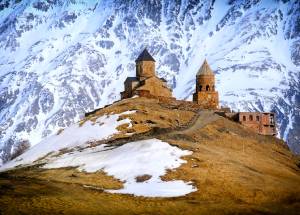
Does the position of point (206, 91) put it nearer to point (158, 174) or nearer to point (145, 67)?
point (145, 67)

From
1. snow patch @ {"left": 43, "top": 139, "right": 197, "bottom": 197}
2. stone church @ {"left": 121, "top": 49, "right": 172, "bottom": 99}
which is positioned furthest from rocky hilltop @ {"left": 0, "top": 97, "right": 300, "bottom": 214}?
stone church @ {"left": 121, "top": 49, "right": 172, "bottom": 99}

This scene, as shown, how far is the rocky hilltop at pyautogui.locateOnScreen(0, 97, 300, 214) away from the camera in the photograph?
4616 centimetres

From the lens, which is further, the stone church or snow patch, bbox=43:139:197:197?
the stone church

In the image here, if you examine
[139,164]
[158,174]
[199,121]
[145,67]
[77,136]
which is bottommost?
[158,174]

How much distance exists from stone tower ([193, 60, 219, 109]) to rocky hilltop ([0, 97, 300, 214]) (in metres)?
27.9

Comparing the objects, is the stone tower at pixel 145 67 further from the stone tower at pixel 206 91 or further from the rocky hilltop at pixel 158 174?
the rocky hilltop at pixel 158 174

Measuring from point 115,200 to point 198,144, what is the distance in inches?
944

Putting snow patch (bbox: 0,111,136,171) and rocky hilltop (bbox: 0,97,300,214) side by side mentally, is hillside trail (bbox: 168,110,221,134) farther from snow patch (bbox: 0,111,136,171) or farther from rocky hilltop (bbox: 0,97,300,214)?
snow patch (bbox: 0,111,136,171)

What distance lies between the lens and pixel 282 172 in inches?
2544

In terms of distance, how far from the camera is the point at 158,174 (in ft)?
185

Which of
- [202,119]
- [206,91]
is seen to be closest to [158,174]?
[202,119]

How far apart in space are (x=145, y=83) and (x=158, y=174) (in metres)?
62.2

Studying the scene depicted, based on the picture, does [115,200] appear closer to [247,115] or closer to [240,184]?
[240,184]

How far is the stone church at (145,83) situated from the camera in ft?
379
